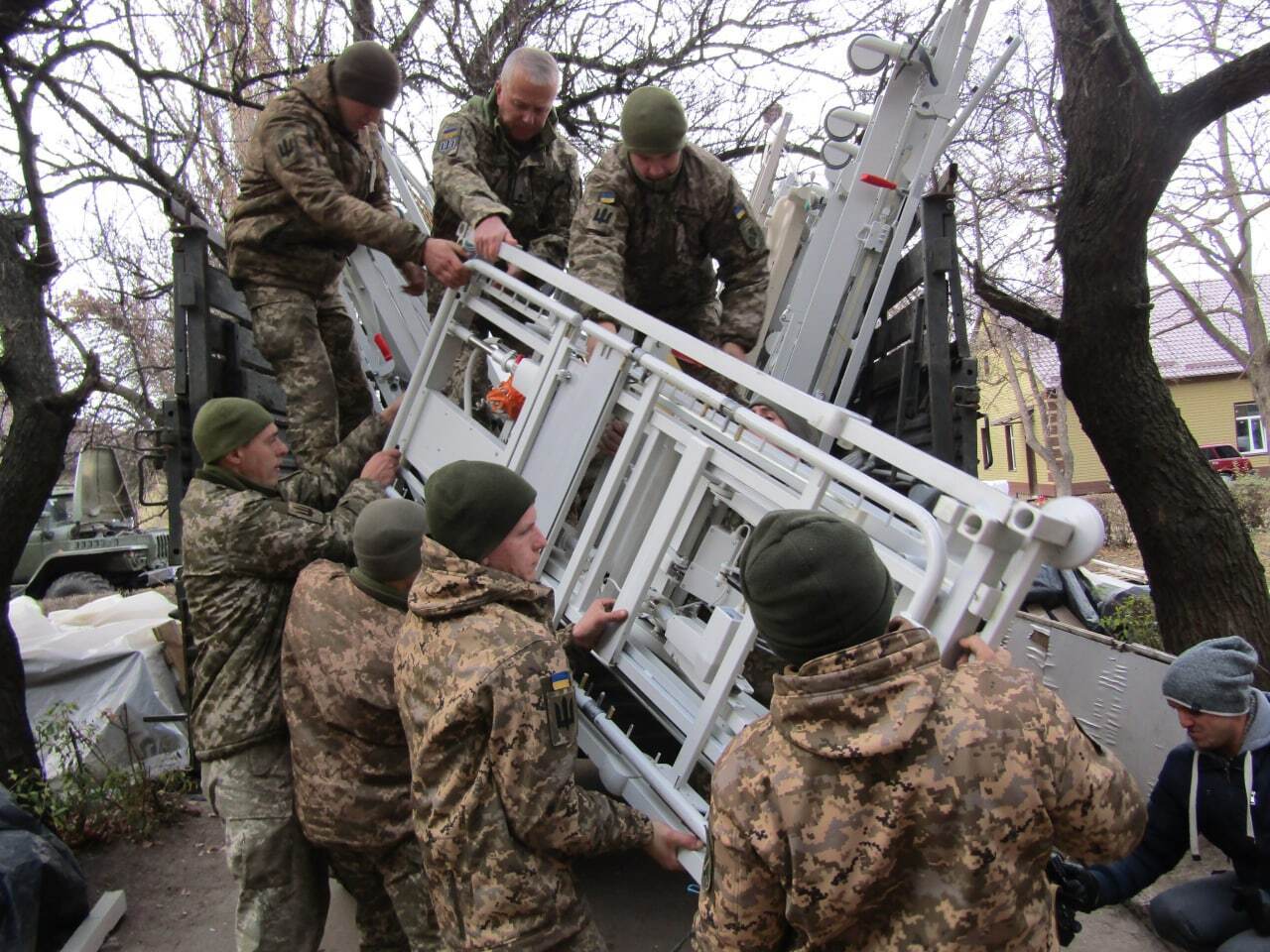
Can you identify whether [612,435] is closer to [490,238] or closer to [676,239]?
[490,238]

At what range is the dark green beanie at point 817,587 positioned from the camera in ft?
4.56

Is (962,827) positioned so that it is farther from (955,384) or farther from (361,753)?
(955,384)

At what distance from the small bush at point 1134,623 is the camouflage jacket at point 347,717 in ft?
13.3

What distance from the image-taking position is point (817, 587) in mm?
1388

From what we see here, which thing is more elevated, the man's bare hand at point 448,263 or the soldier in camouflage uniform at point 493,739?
the man's bare hand at point 448,263

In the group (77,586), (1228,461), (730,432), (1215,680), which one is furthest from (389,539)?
(1228,461)

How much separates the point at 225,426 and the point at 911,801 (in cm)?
241

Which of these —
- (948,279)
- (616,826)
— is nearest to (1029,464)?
(948,279)

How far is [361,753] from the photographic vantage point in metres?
2.63

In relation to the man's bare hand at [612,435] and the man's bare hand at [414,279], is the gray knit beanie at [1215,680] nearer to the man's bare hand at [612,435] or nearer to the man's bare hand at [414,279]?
the man's bare hand at [612,435]

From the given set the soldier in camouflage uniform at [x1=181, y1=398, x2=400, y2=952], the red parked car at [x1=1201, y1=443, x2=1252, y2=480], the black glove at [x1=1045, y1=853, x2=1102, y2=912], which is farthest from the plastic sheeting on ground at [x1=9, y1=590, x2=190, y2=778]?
the red parked car at [x1=1201, y1=443, x2=1252, y2=480]

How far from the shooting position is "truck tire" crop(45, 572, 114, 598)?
11688 mm

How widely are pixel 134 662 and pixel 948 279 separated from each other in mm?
5134

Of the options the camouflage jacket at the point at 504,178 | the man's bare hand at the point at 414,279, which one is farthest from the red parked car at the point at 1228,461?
the man's bare hand at the point at 414,279
